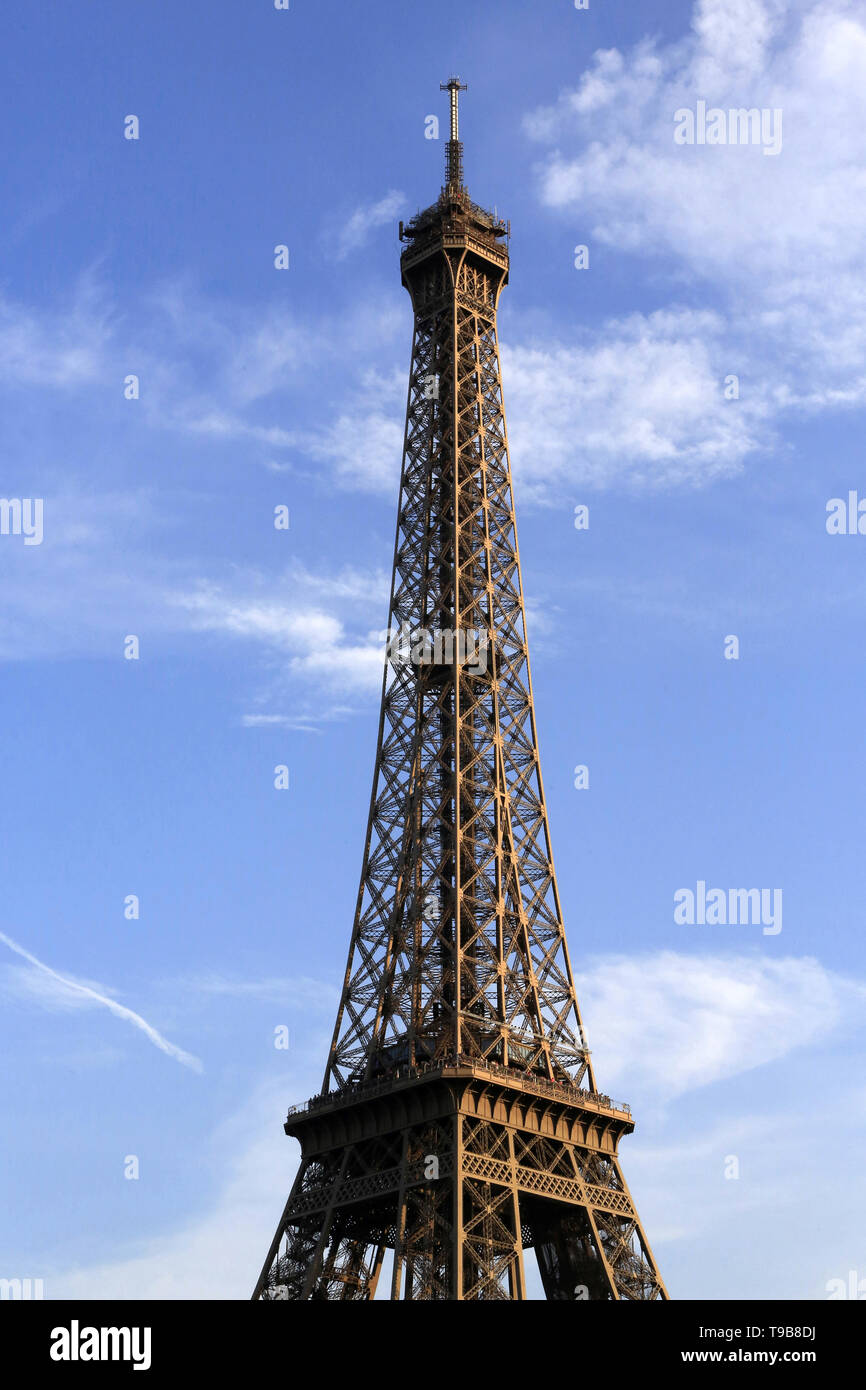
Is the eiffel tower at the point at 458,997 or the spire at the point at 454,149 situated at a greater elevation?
the spire at the point at 454,149

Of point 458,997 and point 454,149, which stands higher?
point 454,149

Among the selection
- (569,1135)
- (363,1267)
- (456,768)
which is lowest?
(363,1267)

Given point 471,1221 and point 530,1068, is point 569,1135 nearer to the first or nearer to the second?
point 530,1068

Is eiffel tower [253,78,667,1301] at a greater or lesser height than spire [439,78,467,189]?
lesser
